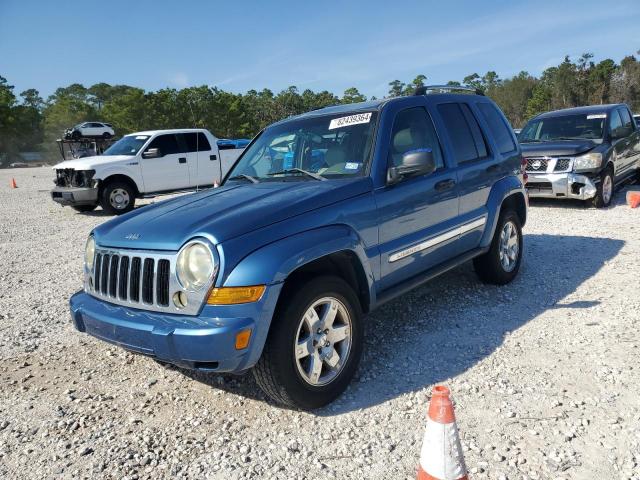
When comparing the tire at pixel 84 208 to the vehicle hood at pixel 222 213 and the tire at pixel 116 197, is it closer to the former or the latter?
the tire at pixel 116 197

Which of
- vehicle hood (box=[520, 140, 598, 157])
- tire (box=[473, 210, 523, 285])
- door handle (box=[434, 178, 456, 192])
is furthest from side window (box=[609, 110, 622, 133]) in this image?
door handle (box=[434, 178, 456, 192])

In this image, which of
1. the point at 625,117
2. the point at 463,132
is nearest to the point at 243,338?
the point at 463,132

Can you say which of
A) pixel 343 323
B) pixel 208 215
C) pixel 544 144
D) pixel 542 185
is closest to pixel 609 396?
pixel 343 323

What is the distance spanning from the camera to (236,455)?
8.89 feet

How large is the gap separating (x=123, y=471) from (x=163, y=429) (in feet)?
1.31

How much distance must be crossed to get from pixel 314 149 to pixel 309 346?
1.66 meters

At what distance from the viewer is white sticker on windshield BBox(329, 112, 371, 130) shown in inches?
150

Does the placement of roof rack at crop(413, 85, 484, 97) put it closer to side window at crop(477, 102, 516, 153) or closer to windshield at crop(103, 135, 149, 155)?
side window at crop(477, 102, 516, 153)

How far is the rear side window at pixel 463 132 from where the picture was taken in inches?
174

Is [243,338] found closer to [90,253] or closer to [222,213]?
[222,213]

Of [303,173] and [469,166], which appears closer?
[303,173]

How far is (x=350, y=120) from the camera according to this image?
3871 millimetres

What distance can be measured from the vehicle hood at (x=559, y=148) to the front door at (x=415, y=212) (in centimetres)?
595

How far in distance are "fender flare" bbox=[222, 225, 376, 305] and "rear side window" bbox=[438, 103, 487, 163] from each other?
175 centimetres
